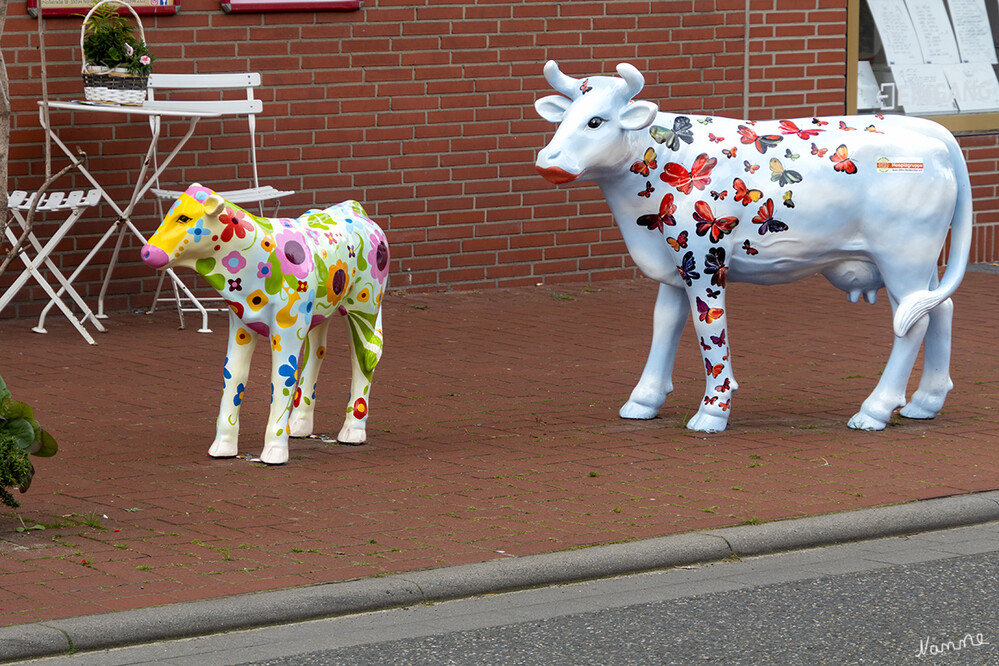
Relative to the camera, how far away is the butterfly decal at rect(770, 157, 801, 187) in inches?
297

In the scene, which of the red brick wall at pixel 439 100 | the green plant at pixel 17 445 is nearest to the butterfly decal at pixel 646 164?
the green plant at pixel 17 445

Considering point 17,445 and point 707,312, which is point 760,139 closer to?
point 707,312

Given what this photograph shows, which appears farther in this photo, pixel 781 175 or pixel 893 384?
pixel 893 384

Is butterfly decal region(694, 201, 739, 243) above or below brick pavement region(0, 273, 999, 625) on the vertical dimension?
above

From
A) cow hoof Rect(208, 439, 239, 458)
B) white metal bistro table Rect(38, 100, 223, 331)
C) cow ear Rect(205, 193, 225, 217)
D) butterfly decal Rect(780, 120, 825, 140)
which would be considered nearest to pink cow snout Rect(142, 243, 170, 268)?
cow ear Rect(205, 193, 225, 217)

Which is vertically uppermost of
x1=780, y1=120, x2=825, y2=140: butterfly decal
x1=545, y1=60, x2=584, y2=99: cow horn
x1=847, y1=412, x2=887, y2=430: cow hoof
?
x1=545, y1=60, x2=584, y2=99: cow horn

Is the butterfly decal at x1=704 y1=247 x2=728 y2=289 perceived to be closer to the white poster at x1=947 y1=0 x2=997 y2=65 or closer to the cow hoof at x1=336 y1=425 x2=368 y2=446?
the cow hoof at x1=336 y1=425 x2=368 y2=446

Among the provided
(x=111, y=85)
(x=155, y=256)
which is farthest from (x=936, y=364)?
(x=111, y=85)

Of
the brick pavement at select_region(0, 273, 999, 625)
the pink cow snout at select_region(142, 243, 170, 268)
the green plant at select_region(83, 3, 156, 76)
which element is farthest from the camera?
the green plant at select_region(83, 3, 156, 76)

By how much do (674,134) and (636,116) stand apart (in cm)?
30

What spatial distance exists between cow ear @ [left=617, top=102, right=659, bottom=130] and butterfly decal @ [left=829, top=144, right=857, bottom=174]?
893 millimetres

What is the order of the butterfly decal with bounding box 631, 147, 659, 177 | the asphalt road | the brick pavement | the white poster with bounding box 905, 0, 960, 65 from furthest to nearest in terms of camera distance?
the white poster with bounding box 905, 0, 960, 65 < the butterfly decal with bounding box 631, 147, 659, 177 < the brick pavement < the asphalt road

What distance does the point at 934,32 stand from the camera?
1455 cm

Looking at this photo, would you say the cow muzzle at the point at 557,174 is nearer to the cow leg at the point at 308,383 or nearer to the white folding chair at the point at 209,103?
the cow leg at the point at 308,383
